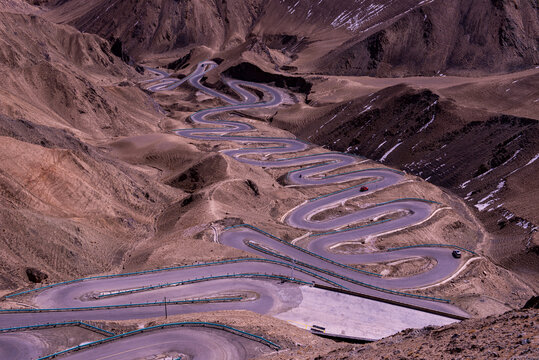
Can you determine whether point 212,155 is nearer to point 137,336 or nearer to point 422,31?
point 137,336

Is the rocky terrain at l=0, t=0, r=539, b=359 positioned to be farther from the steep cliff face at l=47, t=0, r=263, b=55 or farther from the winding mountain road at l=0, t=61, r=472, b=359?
the steep cliff face at l=47, t=0, r=263, b=55

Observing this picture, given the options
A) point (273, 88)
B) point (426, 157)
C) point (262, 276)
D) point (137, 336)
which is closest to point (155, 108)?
point (273, 88)

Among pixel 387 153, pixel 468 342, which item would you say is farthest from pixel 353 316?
pixel 387 153

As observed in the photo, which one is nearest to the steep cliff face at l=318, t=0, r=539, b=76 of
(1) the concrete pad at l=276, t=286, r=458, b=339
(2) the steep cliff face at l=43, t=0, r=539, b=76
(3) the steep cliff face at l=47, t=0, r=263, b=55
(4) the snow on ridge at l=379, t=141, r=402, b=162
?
(2) the steep cliff face at l=43, t=0, r=539, b=76

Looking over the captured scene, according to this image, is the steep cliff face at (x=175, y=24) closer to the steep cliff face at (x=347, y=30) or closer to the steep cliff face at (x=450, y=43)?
the steep cliff face at (x=347, y=30)

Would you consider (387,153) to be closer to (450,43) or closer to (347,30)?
(450,43)

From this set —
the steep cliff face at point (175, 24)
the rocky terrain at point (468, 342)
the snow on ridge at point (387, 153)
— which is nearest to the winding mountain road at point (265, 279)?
the snow on ridge at point (387, 153)

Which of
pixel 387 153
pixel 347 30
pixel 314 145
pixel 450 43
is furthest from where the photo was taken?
pixel 347 30
